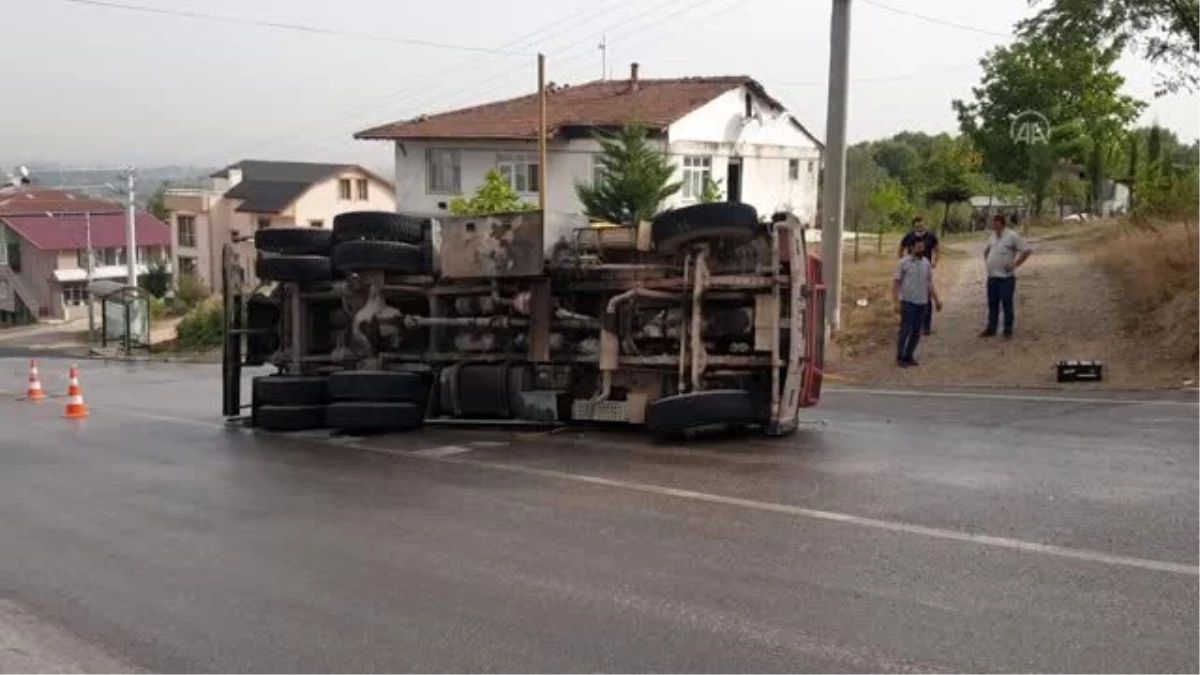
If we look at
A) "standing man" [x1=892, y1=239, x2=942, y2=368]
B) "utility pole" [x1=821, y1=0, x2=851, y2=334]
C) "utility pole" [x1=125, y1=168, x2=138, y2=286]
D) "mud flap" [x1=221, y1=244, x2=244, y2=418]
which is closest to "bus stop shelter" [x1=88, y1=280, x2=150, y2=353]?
"utility pole" [x1=125, y1=168, x2=138, y2=286]

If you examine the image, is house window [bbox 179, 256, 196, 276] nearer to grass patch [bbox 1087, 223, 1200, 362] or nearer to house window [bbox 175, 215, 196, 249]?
house window [bbox 175, 215, 196, 249]

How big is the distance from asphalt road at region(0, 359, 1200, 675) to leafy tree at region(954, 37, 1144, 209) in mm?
38127

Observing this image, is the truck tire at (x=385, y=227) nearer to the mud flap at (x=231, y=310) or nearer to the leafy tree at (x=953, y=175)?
the mud flap at (x=231, y=310)

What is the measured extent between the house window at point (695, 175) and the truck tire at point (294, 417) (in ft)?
115

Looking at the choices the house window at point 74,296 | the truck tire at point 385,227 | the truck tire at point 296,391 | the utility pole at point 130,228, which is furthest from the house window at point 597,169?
the house window at point 74,296

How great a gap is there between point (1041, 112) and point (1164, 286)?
114 ft

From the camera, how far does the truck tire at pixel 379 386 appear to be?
35.3ft

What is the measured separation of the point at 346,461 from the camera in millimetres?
9664

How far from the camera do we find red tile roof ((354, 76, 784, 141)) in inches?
1740

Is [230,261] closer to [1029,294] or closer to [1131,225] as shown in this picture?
[1029,294]

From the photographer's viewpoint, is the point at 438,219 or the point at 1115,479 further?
the point at 438,219

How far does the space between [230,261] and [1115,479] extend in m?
8.64

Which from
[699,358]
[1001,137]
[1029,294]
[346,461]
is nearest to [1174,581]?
[699,358]

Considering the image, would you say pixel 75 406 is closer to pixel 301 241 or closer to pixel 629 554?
pixel 301 241
